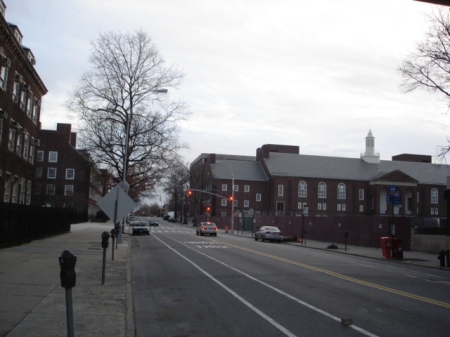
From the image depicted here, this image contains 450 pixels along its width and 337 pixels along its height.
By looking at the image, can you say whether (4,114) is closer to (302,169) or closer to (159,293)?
(159,293)

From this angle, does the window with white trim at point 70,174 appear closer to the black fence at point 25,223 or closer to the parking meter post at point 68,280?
the black fence at point 25,223

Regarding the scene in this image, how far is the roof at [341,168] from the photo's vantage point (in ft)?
334

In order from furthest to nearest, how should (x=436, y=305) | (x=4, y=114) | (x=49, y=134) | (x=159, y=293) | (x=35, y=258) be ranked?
(x=49, y=134) → (x=4, y=114) → (x=35, y=258) → (x=159, y=293) → (x=436, y=305)

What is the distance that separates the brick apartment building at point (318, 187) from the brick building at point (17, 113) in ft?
199

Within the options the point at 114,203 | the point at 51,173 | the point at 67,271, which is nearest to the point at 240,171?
the point at 51,173

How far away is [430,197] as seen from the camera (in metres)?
101

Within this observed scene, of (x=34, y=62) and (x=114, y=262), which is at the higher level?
(x=34, y=62)

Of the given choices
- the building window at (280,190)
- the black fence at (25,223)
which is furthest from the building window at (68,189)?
the building window at (280,190)

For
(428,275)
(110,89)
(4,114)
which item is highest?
(110,89)

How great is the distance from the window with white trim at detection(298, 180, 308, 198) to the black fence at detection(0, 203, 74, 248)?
2768 inches

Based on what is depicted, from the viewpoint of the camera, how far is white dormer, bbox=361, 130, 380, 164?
107375mm

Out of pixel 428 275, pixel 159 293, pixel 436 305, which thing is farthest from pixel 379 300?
pixel 428 275

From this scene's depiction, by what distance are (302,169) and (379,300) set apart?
301 ft

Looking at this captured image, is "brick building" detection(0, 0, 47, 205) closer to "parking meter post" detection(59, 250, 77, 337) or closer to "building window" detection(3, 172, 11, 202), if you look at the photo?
"building window" detection(3, 172, 11, 202)
